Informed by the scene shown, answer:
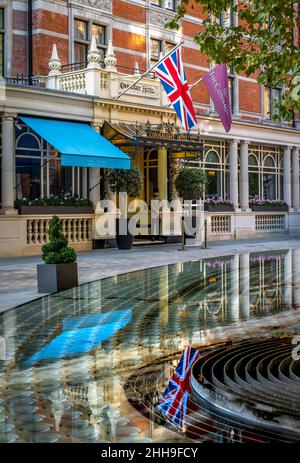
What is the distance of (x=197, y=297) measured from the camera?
471 inches

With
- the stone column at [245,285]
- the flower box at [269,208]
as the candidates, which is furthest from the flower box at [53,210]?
the flower box at [269,208]

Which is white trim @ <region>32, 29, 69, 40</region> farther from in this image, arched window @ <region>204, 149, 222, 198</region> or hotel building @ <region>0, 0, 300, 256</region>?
arched window @ <region>204, 149, 222, 198</region>

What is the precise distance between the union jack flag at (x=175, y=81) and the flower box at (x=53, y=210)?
15.3 ft

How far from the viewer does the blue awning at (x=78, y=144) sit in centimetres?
2017

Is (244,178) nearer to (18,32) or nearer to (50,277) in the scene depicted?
(18,32)

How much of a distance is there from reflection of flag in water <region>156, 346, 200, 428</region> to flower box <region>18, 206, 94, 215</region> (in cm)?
1477

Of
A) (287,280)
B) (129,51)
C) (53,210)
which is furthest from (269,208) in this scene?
(287,280)

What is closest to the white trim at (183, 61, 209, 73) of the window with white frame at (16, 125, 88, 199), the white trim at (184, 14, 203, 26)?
the white trim at (184, 14, 203, 26)

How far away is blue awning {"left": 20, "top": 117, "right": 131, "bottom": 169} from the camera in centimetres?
2017

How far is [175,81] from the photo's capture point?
21.8 meters

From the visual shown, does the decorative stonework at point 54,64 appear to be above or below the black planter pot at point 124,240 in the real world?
above

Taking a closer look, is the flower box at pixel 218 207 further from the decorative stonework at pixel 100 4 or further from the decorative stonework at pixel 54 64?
the decorative stonework at pixel 100 4

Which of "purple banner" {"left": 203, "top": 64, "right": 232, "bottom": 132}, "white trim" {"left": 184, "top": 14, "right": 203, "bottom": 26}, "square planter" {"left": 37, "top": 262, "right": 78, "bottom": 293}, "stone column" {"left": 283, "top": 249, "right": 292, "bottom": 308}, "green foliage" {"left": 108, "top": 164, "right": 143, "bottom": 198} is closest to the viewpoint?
"stone column" {"left": 283, "top": 249, "right": 292, "bottom": 308}
